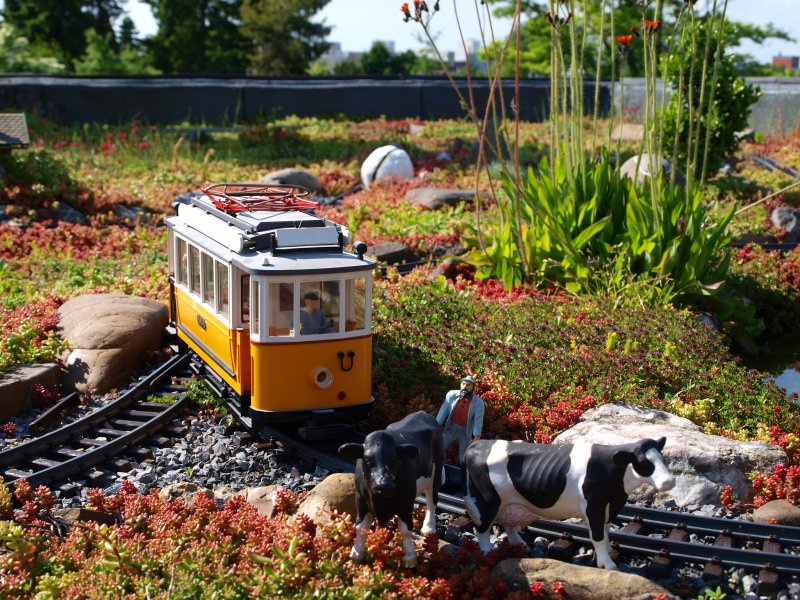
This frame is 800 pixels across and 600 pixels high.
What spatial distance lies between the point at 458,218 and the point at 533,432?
28.1ft

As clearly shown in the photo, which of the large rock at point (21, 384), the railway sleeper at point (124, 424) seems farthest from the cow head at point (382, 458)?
the large rock at point (21, 384)

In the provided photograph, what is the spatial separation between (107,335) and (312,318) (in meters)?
3.32

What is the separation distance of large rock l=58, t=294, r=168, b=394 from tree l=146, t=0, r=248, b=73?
36.4 metres

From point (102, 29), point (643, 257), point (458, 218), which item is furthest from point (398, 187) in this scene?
point (102, 29)

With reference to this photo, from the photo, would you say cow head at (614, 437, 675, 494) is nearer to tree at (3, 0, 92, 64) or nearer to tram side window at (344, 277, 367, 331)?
tram side window at (344, 277, 367, 331)

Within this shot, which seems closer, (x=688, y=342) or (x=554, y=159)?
(x=688, y=342)

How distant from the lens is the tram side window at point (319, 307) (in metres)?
8.16

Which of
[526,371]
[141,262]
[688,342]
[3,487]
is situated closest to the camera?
[3,487]

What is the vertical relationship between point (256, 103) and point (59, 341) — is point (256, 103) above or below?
above

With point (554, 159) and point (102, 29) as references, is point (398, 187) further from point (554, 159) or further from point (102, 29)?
point (102, 29)

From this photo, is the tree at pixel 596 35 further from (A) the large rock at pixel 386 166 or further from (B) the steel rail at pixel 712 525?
(B) the steel rail at pixel 712 525

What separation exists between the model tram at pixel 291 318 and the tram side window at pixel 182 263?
1.27 metres

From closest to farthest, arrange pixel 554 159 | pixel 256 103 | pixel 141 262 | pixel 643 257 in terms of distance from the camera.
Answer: pixel 643 257, pixel 554 159, pixel 141 262, pixel 256 103

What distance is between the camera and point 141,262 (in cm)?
1448
